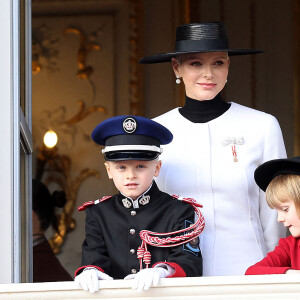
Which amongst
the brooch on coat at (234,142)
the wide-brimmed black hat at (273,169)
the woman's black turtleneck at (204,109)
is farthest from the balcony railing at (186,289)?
the woman's black turtleneck at (204,109)

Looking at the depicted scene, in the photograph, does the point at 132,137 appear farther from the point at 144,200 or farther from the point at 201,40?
the point at 201,40

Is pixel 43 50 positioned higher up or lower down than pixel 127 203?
higher up

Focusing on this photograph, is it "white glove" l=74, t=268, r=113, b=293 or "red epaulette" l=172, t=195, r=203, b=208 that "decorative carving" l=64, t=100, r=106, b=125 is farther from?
"white glove" l=74, t=268, r=113, b=293

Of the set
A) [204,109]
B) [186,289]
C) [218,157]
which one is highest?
[204,109]

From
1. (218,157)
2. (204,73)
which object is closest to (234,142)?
(218,157)

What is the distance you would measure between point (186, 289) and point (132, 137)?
1.71 ft

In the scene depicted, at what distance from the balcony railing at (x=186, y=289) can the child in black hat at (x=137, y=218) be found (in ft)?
0.48

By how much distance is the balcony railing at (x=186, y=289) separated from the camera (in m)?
2.87

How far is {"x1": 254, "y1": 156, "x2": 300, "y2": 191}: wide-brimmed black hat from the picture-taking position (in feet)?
9.84

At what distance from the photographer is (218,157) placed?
3.39 meters

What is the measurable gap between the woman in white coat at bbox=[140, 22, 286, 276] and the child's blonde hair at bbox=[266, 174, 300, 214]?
1.03 feet

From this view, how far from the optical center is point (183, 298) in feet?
9.46
